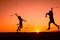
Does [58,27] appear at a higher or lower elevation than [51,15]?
lower
